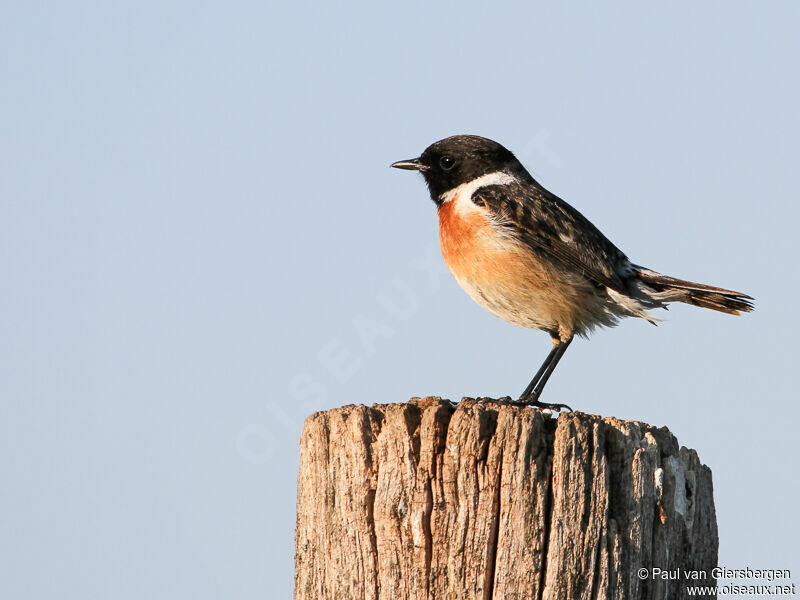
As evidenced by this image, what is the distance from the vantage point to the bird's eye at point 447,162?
833 cm

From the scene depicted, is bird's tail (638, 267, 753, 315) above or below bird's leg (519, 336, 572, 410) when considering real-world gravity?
above

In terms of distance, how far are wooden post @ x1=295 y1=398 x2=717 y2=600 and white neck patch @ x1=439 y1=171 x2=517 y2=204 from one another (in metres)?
4.16

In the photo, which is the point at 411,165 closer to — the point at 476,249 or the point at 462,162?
the point at 462,162

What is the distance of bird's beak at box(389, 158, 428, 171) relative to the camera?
849 cm

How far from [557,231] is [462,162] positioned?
127 cm

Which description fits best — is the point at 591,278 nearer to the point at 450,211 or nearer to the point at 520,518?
the point at 450,211

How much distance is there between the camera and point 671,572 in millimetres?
3961

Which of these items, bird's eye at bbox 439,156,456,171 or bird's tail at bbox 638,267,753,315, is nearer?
bird's tail at bbox 638,267,753,315

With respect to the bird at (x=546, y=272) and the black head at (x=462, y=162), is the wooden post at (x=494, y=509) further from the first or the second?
the black head at (x=462, y=162)

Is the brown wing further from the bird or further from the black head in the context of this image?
the black head

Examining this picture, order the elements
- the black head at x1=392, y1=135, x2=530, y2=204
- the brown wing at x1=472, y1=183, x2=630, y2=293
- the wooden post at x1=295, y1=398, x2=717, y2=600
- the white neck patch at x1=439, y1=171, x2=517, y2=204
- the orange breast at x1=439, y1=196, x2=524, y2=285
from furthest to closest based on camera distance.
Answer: the black head at x1=392, y1=135, x2=530, y2=204, the white neck patch at x1=439, y1=171, x2=517, y2=204, the brown wing at x1=472, y1=183, x2=630, y2=293, the orange breast at x1=439, y1=196, x2=524, y2=285, the wooden post at x1=295, y1=398, x2=717, y2=600

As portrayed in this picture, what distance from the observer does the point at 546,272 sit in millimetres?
7336

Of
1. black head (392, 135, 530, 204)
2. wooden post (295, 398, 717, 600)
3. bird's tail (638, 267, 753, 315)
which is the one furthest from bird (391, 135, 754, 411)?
wooden post (295, 398, 717, 600)

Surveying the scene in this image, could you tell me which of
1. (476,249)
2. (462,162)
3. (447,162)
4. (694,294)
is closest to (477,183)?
(462,162)
